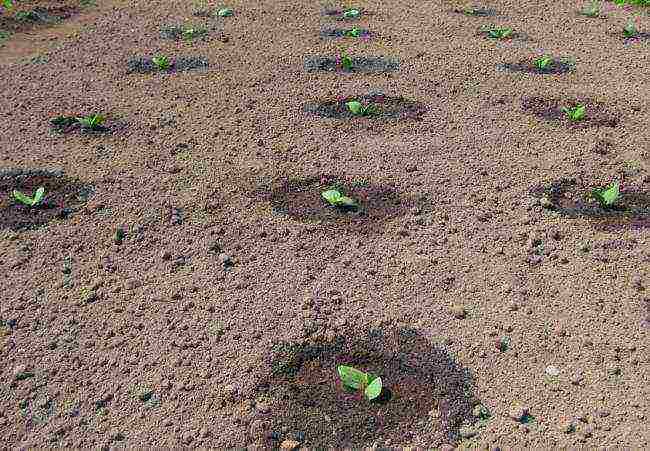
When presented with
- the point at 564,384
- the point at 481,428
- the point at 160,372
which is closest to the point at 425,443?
the point at 481,428

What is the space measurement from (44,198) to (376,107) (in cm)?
304

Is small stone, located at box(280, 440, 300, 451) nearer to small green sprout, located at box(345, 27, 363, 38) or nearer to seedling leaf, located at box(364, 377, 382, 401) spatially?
seedling leaf, located at box(364, 377, 382, 401)

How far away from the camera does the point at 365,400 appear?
3271 mm

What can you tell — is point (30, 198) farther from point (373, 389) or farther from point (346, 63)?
point (346, 63)

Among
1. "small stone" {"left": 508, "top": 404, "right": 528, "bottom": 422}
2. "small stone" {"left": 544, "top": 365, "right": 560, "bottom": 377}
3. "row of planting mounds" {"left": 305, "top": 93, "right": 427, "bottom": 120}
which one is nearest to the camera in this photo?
"small stone" {"left": 508, "top": 404, "right": 528, "bottom": 422}

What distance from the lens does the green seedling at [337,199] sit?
15.5 feet

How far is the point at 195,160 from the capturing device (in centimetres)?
545

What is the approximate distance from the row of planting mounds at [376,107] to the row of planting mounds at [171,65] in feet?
5.54

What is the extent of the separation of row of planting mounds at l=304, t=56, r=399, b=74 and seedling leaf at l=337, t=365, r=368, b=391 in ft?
14.8

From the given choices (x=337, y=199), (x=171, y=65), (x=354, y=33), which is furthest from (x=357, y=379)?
(x=354, y=33)

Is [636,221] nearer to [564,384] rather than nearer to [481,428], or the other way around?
[564,384]

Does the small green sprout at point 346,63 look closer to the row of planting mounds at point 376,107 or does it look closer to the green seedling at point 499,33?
the row of planting mounds at point 376,107

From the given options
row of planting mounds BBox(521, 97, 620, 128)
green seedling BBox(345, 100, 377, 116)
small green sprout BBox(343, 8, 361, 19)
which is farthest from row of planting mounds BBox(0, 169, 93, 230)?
small green sprout BBox(343, 8, 361, 19)

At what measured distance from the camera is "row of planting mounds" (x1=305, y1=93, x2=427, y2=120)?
6.18 meters
